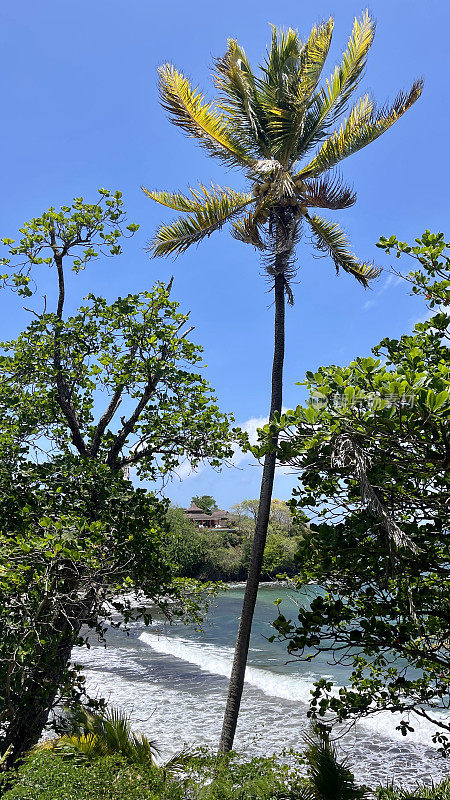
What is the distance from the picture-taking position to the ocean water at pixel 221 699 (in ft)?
42.0

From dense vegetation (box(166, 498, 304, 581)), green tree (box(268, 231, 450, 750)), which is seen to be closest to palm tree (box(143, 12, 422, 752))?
green tree (box(268, 231, 450, 750))

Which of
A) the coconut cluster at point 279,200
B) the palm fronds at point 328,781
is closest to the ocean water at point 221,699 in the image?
the palm fronds at point 328,781

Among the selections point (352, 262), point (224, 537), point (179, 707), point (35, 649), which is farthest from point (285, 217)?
point (224, 537)

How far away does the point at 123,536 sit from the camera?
7715mm

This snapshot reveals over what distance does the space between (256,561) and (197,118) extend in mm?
7939

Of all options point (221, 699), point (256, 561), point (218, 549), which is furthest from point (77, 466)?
point (218, 549)

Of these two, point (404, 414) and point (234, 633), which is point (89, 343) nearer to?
point (404, 414)

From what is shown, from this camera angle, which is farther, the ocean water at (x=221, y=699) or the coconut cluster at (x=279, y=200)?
the ocean water at (x=221, y=699)

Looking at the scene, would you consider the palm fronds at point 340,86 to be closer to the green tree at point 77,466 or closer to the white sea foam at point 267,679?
the green tree at point 77,466

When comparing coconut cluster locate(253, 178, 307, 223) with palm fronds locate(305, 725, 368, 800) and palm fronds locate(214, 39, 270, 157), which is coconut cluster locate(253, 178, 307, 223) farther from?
palm fronds locate(305, 725, 368, 800)

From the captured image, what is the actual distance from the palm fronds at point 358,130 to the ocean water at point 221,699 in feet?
26.5

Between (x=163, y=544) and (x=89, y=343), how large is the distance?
3.45 meters

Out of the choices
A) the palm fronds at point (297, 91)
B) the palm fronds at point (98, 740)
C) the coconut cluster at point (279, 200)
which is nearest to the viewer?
the palm fronds at point (98, 740)

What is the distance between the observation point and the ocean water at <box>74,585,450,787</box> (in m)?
A: 12.8
